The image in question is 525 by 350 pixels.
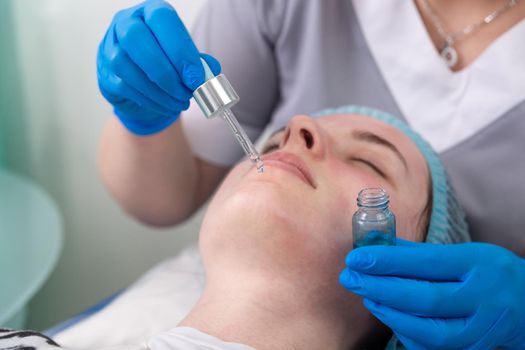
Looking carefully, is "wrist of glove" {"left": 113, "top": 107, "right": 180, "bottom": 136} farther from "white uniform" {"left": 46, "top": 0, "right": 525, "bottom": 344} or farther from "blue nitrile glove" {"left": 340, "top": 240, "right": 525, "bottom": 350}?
"blue nitrile glove" {"left": 340, "top": 240, "right": 525, "bottom": 350}

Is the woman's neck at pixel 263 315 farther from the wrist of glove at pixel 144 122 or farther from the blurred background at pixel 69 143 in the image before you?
the blurred background at pixel 69 143

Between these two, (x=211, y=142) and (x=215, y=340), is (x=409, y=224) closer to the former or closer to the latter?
(x=215, y=340)

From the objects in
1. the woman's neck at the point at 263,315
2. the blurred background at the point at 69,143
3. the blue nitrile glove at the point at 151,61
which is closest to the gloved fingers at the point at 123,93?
the blue nitrile glove at the point at 151,61

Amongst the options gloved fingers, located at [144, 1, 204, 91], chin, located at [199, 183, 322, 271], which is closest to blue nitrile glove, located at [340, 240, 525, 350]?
chin, located at [199, 183, 322, 271]

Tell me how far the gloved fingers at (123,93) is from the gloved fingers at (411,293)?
40 cm

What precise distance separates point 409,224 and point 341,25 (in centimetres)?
50

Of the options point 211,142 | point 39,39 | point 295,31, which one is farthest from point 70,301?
point 295,31

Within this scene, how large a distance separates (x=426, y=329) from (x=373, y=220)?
168mm

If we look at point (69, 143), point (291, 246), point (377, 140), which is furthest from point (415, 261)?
point (69, 143)

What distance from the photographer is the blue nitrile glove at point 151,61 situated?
1.01 m

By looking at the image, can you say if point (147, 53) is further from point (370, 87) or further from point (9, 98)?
point (9, 98)

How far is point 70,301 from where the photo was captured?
7.37 ft

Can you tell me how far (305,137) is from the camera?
1.14 meters

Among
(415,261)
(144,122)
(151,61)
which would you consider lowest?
(415,261)
